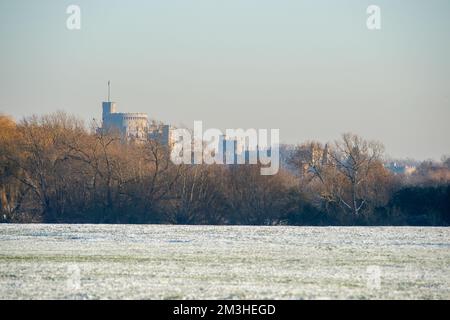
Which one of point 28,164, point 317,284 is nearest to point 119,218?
point 28,164

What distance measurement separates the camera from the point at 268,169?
62.8 metres

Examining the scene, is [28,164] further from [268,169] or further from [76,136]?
[268,169]

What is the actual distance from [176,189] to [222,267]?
36.5m

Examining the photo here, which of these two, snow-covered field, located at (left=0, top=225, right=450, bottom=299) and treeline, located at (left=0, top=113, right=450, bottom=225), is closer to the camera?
snow-covered field, located at (left=0, top=225, right=450, bottom=299)

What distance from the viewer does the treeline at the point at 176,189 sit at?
5681cm

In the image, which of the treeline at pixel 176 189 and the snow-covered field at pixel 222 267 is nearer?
the snow-covered field at pixel 222 267

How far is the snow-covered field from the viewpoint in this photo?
1925 centimetres

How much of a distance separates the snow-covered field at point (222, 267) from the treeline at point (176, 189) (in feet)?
66.1

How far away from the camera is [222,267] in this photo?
2394 cm

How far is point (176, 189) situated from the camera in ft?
198

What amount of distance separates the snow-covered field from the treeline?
20143 mm

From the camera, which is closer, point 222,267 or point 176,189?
point 222,267

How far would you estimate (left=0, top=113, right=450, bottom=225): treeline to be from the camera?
56812mm
